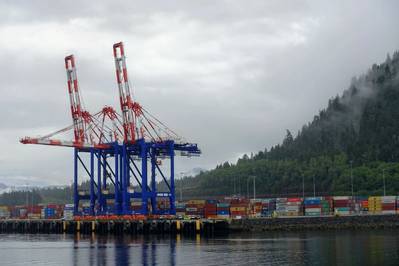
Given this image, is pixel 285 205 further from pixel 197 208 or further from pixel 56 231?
pixel 56 231

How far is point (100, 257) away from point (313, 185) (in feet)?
450

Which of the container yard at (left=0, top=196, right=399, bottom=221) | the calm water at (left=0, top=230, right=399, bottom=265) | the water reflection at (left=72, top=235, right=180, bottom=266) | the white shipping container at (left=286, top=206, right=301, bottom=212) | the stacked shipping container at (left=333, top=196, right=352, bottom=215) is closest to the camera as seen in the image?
the calm water at (left=0, top=230, right=399, bottom=265)

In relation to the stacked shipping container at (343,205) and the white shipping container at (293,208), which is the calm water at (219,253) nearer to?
the stacked shipping container at (343,205)

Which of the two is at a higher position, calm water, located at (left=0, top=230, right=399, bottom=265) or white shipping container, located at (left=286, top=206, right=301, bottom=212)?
white shipping container, located at (left=286, top=206, right=301, bottom=212)

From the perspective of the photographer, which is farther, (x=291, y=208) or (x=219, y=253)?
(x=291, y=208)

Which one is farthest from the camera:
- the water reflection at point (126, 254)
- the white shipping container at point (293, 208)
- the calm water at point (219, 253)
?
the white shipping container at point (293, 208)

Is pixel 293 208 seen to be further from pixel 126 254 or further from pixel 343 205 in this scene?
pixel 126 254

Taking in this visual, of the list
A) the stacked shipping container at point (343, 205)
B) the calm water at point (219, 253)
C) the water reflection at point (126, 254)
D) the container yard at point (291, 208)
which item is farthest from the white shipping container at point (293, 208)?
the water reflection at point (126, 254)

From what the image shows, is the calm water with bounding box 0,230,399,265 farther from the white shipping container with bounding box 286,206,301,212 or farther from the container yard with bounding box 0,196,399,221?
the white shipping container with bounding box 286,206,301,212

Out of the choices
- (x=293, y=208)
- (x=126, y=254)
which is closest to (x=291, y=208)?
(x=293, y=208)

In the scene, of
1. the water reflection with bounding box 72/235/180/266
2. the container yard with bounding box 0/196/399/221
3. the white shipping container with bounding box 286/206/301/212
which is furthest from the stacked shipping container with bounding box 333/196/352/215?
the water reflection with bounding box 72/235/180/266

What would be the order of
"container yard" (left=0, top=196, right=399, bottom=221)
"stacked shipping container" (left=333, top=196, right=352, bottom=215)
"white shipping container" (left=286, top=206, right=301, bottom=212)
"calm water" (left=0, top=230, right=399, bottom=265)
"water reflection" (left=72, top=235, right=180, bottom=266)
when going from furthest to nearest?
"white shipping container" (left=286, top=206, right=301, bottom=212) < "stacked shipping container" (left=333, top=196, right=352, bottom=215) < "container yard" (left=0, top=196, right=399, bottom=221) < "water reflection" (left=72, top=235, right=180, bottom=266) < "calm water" (left=0, top=230, right=399, bottom=265)

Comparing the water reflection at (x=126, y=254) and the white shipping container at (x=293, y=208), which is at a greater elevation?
the white shipping container at (x=293, y=208)

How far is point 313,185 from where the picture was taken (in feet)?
629
